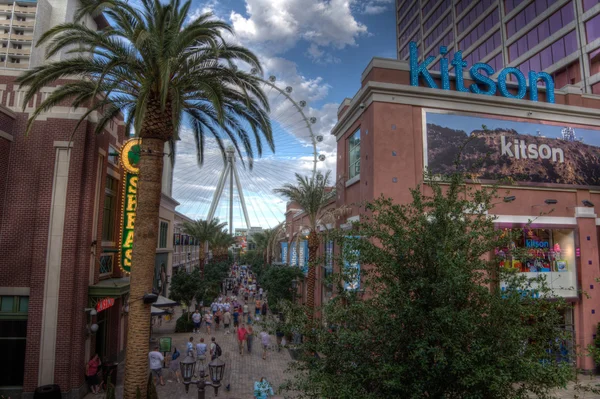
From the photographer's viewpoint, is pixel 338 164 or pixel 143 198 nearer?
pixel 143 198

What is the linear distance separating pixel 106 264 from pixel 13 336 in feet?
13.3

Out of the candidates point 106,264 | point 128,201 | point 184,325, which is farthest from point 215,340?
point 128,201

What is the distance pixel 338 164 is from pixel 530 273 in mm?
11698

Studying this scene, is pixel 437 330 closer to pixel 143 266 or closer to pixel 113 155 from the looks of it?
pixel 143 266

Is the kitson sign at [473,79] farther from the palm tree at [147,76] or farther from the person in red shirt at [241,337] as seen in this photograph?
the person in red shirt at [241,337]

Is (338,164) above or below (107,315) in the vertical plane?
above

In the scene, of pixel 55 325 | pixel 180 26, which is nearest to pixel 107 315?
pixel 55 325

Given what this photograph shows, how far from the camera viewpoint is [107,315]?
17906 millimetres

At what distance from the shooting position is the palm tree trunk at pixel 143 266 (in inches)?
426

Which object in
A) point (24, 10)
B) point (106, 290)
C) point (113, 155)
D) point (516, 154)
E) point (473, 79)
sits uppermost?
point (24, 10)

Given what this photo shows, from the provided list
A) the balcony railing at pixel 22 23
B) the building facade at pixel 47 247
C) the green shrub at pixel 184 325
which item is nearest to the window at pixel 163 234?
the green shrub at pixel 184 325

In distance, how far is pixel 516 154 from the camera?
19766 mm

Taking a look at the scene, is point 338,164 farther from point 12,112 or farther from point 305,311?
point 305,311

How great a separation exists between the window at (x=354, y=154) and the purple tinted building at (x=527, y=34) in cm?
1912
